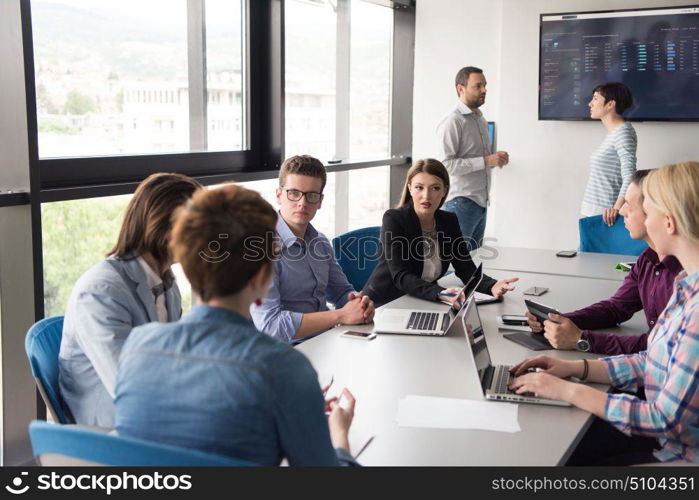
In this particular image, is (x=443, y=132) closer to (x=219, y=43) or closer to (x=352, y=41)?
(x=352, y=41)

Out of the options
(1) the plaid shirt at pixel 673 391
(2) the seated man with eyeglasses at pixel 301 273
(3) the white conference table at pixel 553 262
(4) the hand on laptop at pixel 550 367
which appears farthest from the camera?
(3) the white conference table at pixel 553 262

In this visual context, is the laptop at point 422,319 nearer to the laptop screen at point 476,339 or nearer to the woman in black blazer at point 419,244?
the laptop screen at point 476,339

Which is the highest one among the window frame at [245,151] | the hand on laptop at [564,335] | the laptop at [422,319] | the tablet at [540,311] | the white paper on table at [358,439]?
the window frame at [245,151]

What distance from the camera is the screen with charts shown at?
519 centimetres

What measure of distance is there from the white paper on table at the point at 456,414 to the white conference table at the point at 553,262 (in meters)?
1.82

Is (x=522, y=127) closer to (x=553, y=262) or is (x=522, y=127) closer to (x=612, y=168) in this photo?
(x=612, y=168)

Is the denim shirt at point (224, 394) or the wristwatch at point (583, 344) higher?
the denim shirt at point (224, 394)

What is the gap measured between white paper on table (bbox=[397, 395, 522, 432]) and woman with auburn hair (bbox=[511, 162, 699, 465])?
0.45 feet

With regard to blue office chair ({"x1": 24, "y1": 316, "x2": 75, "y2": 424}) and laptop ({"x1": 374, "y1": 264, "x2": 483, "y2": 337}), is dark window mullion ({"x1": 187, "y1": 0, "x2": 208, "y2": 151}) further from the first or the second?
blue office chair ({"x1": 24, "y1": 316, "x2": 75, "y2": 424})

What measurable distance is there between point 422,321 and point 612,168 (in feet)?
9.46

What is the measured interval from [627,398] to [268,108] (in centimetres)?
316

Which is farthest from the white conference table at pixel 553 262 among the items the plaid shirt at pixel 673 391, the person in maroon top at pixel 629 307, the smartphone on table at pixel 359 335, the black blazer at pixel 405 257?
the plaid shirt at pixel 673 391

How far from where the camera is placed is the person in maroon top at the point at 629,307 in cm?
236
